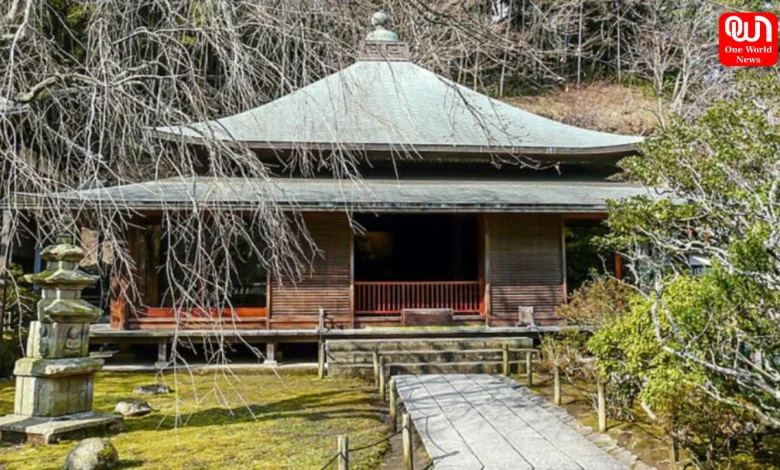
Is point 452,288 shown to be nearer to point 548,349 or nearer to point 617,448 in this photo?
point 548,349

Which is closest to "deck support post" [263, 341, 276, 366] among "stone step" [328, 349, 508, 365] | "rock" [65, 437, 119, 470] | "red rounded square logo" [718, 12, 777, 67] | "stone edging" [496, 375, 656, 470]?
"stone step" [328, 349, 508, 365]

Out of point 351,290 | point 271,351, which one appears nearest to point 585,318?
point 351,290

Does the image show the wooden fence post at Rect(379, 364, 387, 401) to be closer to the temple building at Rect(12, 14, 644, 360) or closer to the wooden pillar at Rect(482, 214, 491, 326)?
the temple building at Rect(12, 14, 644, 360)

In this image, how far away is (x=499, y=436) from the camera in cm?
600

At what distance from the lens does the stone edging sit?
5266mm

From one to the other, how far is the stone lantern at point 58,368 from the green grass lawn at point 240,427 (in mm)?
203

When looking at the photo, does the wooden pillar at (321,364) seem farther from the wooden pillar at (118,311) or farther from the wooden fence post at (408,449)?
the wooden fence post at (408,449)

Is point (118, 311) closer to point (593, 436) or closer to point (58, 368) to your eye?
point (58, 368)

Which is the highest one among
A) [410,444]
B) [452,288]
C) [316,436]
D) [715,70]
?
[715,70]

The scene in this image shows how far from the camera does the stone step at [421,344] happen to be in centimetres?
1084

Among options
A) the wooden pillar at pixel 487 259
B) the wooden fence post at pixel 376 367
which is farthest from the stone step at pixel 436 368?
the wooden pillar at pixel 487 259

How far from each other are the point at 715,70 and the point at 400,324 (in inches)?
868

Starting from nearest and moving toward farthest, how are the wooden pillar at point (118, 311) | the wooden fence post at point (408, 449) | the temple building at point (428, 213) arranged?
the wooden fence post at point (408, 449), the wooden pillar at point (118, 311), the temple building at point (428, 213)

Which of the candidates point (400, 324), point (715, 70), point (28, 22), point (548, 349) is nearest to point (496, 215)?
point (400, 324)
